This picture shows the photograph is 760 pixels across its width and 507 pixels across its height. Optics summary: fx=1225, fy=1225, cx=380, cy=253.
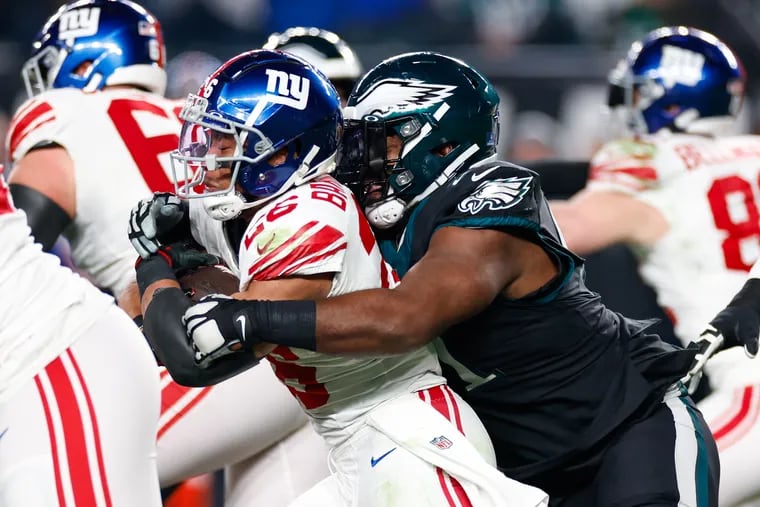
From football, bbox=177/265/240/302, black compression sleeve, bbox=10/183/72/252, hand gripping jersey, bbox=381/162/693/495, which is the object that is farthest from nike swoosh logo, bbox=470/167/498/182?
black compression sleeve, bbox=10/183/72/252

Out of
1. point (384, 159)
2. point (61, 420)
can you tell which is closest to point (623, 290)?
point (384, 159)

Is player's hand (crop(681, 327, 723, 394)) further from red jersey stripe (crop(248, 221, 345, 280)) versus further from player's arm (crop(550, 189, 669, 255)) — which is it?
red jersey stripe (crop(248, 221, 345, 280))

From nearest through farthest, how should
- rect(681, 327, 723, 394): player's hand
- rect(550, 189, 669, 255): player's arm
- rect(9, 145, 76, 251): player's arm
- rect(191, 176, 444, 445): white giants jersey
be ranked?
rect(191, 176, 444, 445): white giants jersey, rect(681, 327, 723, 394): player's hand, rect(9, 145, 76, 251): player's arm, rect(550, 189, 669, 255): player's arm

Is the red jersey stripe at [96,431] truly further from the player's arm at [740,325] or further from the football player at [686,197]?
the football player at [686,197]

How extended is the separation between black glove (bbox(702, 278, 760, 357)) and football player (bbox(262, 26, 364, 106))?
69.4 inches

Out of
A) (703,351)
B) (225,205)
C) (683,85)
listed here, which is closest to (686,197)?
(683,85)

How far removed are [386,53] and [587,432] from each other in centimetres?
722

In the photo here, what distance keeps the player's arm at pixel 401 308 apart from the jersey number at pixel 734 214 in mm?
2009

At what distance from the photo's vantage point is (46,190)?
361cm

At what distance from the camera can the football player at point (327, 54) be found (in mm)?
4656

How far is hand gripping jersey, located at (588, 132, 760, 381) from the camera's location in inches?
170

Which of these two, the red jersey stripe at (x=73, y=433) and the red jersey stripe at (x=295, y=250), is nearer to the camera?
the red jersey stripe at (x=295, y=250)

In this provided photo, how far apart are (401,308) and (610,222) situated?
2.22 meters

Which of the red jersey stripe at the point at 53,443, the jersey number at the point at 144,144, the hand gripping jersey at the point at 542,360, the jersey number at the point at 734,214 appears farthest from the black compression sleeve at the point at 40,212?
the jersey number at the point at 734,214
